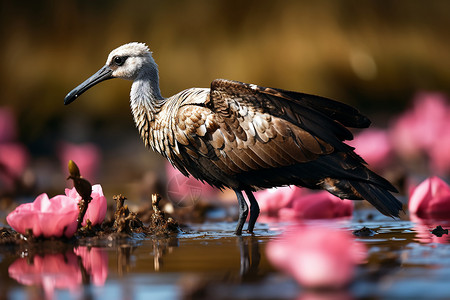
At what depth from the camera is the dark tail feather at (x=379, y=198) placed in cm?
525

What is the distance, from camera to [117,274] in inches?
145

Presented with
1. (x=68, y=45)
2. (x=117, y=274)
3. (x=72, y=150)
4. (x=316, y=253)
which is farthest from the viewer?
(x=68, y=45)

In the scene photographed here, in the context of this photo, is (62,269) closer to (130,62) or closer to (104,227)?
(104,227)

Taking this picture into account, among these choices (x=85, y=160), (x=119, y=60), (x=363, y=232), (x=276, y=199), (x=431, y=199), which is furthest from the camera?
(x=85, y=160)

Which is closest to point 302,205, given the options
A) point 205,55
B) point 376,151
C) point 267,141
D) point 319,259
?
point 267,141

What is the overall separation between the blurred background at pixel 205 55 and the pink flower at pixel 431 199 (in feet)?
19.8

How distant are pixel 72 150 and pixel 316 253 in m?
7.26

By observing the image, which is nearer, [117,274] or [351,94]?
[117,274]

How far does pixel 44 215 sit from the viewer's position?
4727 mm

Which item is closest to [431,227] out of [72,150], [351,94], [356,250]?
[356,250]

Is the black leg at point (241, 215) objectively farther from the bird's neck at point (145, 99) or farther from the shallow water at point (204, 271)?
the bird's neck at point (145, 99)

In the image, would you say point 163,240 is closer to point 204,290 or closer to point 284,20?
point 204,290

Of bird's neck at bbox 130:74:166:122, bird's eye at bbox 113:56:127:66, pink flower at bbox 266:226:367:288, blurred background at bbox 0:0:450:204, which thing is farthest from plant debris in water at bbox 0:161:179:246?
blurred background at bbox 0:0:450:204

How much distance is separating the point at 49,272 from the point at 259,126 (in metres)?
2.09
